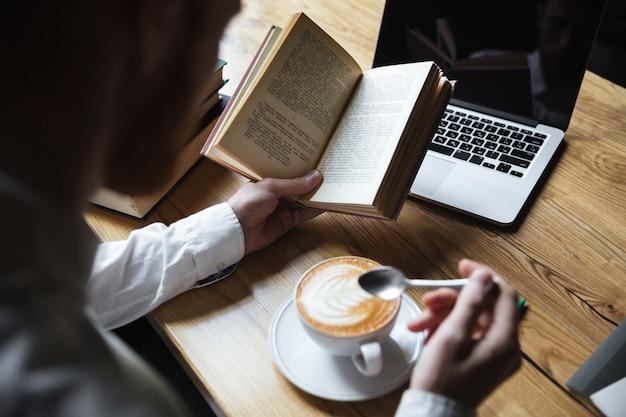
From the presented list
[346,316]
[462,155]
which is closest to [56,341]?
[346,316]

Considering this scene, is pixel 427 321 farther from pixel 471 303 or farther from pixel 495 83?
pixel 495 83

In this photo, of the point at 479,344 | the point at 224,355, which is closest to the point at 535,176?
the point at 479,344

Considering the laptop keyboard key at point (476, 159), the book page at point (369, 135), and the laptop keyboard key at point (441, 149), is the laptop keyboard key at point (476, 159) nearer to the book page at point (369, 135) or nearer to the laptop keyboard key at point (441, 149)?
the laptop keyboard key at point (441, 149)

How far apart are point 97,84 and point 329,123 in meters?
0.49

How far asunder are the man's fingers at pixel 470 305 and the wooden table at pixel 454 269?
0.13m

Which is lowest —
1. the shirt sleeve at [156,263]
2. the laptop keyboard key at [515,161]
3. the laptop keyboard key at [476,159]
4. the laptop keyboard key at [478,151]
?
the shirt sleeve at [156,263]

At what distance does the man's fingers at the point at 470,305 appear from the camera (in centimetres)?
58

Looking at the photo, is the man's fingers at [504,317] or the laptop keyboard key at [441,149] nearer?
the man's fingers at [504,317]

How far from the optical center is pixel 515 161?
93cm

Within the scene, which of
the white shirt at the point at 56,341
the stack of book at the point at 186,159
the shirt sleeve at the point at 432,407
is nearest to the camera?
the white shirt at the point at 56,341

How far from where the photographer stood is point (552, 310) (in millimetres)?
751

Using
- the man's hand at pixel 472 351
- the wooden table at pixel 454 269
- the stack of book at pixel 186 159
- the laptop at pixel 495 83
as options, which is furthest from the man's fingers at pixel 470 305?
the stack of book at pixel 186 159

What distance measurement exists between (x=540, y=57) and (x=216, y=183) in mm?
543

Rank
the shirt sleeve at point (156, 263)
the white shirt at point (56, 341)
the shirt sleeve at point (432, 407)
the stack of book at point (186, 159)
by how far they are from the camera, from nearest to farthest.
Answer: the white shirt at point (56, 341)
the shirt sleeve at point (432, 407)
the shirt sleeve at point (156, 263)
the stack of book at point (186, 159)
